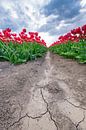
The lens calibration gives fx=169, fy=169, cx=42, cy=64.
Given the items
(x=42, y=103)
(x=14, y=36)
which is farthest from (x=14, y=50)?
(x=42, y=103)

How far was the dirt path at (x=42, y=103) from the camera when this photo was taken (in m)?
1.53

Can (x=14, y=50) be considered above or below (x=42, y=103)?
above

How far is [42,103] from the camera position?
183cm

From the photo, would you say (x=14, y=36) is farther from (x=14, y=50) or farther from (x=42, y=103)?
(x=42, y=103)

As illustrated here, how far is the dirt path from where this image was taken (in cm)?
153

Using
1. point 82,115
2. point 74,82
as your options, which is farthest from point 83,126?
point 74,82

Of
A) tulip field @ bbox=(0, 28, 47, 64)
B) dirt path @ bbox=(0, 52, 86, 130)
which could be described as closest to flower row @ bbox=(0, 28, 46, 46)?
tulip field @ bbox=(0, 28, 47, 64)

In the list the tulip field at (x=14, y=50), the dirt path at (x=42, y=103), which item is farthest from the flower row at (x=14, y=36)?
the dirt path at (x=42, y=103)

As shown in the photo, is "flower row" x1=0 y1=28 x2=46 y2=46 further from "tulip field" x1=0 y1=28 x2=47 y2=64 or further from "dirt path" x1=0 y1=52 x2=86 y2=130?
"dirt path" x1=0 y1=52 x2=86 y2=130

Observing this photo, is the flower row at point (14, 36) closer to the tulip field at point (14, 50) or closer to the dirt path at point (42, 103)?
the tulip field at point (14, 50)

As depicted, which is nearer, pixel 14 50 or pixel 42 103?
pixel 42 103

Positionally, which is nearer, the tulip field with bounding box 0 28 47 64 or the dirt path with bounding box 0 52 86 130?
the dirt path with bounding box 0 52 86 130

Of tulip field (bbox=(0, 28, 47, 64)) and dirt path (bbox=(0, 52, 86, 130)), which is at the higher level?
tulip field (bbox=(0, 28, 47, 64))

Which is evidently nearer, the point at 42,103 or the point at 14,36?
the point at 42,103
